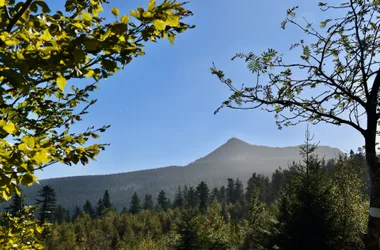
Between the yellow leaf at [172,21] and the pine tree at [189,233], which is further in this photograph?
the pine tree at [189,233]

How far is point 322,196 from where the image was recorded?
1274 cm

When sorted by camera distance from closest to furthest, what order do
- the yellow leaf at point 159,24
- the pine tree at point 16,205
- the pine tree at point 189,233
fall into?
the yellow leaf at point 159,24, the pine tree at point 16,205, the pine tree at point 189,233

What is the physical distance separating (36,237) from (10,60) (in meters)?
3.90

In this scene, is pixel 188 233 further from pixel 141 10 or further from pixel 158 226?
pixel 158 226

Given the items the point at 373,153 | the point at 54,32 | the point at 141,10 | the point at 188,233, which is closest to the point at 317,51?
the point at 373,153

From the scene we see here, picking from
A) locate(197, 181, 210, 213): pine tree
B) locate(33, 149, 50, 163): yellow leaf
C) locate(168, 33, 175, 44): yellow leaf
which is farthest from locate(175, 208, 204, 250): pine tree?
locate(197, 181, 210, 213): pine tree

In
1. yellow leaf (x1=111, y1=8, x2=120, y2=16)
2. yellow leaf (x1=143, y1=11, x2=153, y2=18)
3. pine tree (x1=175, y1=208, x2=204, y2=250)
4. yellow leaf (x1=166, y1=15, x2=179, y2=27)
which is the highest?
yellow leaf (x1=111, y1=8, x2=120, y2=16)

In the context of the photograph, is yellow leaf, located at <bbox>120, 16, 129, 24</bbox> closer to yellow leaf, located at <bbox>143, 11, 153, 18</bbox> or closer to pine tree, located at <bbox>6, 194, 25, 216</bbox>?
yellow leaf, located at <bbox>143, 11, 153, 18</bbox>

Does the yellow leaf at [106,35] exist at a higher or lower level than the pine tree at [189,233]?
higher

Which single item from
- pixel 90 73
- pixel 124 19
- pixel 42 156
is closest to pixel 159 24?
pixel 124 19

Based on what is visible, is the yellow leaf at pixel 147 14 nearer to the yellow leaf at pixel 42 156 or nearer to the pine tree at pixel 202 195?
the yellow leaf at pixel 42 156

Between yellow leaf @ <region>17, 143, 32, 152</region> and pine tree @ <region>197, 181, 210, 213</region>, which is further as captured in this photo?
pine tree @ <region>197, 181, 210, 213</region>

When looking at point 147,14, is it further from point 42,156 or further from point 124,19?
point 42,156

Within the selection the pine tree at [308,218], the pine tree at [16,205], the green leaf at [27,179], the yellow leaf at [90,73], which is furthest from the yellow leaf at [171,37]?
the pine tree at [308,218]
